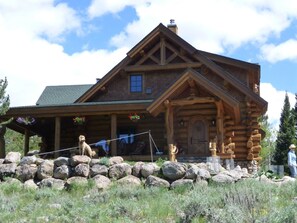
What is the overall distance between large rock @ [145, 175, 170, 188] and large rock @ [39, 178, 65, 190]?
2.68 meters

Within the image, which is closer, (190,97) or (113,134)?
(190,97)

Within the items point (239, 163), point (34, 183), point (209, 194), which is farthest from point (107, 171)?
point (239, 163)

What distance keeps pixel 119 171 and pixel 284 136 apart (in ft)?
101

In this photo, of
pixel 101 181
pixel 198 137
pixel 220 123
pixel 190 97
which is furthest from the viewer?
pixel 198 137

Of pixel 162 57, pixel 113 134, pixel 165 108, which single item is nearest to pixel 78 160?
pixel 113 134

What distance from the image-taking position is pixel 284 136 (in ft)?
138

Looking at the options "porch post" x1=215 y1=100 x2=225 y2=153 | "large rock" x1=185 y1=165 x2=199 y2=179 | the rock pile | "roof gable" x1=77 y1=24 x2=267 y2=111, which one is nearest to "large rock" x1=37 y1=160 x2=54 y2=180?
the rock pile

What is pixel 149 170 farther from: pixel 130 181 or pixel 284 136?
pixel 284 136

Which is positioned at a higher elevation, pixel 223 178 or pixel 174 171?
pixel 174 171

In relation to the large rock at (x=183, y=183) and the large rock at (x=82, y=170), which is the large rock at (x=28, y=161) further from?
the large rock at (x=183, y=183)

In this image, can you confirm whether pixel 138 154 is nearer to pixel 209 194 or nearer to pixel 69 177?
pixel 69 177

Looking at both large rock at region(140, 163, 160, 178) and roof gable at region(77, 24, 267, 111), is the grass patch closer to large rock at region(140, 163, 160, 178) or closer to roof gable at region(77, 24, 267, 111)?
large rock at region(140, 163, 160, 178)

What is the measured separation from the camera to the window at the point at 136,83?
2314 cm

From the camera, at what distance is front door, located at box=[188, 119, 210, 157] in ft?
66.9
